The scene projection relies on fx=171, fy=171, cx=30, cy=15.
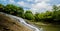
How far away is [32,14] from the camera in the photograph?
8281mm

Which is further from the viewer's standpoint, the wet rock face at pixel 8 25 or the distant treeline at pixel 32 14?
the distant treeline at pixel 32 14

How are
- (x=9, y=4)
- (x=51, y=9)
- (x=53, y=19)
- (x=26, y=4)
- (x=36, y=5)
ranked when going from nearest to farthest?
(x=9, y=4), (x=26, y=4), (x=36, y=5), (x=53, y=19), (x=51, y=9)

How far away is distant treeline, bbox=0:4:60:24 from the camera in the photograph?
6.71 meters

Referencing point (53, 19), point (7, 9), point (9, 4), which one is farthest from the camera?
point (53, 19)

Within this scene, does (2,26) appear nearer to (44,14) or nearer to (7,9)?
(7,9)

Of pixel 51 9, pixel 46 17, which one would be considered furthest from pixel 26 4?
pixel 51 9

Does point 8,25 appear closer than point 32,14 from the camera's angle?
Yes

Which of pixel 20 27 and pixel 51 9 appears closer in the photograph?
pixel 20 27

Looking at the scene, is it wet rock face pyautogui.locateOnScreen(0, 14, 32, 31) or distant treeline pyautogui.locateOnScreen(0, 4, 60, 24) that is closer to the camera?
wet rock face pyautogui.locateOnScreen(0, 14, 32, 31)

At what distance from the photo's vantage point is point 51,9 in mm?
11508

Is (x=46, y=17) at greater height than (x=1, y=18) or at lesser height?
lesser

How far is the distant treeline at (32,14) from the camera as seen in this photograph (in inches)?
264

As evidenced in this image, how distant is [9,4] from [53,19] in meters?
3.38

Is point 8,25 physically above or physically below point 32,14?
above
